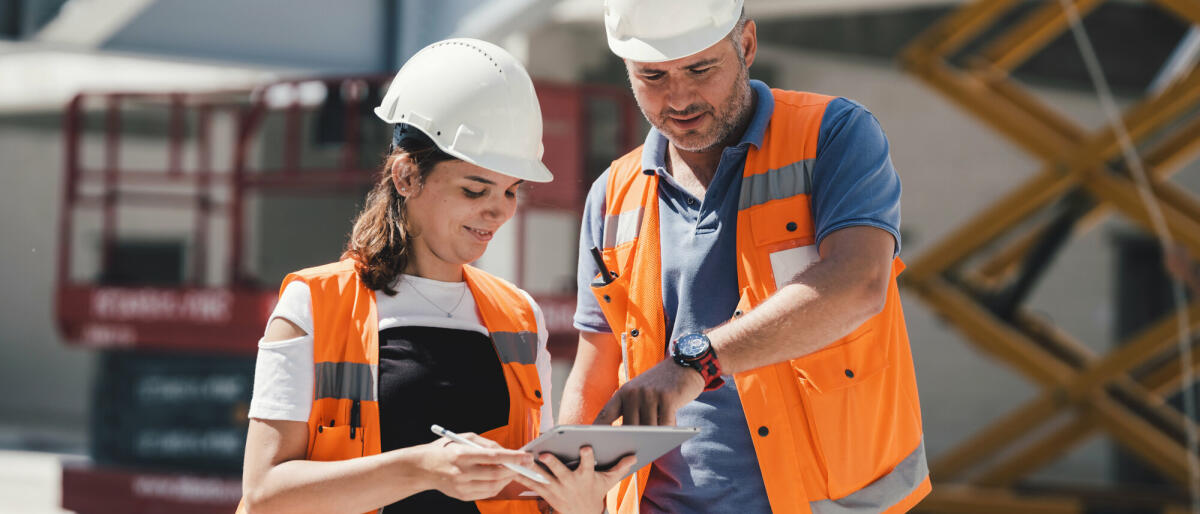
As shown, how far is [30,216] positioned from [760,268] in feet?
61.3

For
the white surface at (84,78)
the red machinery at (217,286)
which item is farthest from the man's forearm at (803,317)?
the white surface at (84,78)

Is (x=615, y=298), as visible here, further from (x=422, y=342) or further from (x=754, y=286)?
(x=422, y=342)

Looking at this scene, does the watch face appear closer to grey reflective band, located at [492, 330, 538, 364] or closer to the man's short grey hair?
grey reflective band, located at [492, 330, 538, 364]

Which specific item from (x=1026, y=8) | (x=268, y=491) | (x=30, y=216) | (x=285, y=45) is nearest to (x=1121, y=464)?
(x=1026, y=8)

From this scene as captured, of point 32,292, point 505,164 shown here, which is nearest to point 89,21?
point 505,164

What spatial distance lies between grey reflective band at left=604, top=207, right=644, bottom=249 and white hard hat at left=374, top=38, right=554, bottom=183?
0.81 feet

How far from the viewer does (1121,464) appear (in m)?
12.3

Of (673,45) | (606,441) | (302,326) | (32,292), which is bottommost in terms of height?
(606,441)

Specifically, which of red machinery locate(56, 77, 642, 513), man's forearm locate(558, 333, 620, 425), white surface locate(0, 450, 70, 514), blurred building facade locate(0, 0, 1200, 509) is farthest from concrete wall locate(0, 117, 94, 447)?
man's forearm locate(558, 333, 620, 425)

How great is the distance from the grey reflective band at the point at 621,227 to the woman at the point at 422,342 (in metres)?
0.22

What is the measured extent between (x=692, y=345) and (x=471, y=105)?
0.57m

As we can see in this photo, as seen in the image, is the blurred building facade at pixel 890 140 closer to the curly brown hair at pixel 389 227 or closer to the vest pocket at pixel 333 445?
the curly brown hair at pixel 389 227

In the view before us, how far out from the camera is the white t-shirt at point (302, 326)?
192cm

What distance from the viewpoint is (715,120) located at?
2.28 metres
